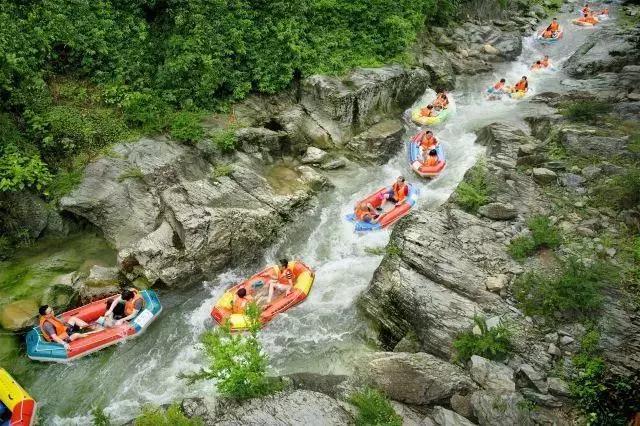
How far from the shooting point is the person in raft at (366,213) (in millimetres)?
13359

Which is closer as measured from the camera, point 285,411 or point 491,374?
point 285,411

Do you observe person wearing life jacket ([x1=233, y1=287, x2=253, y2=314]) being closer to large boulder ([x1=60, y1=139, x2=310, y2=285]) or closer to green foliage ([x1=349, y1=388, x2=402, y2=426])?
large boulder ([x1=60, y1=139, x2=310, y2=285])

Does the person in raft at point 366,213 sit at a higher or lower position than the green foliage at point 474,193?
lower

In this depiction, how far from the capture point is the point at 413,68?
61.1 ft

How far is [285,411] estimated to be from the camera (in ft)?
24.1

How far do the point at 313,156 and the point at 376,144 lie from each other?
2.51 metres

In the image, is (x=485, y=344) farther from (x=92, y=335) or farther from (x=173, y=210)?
(x=92, y=335)

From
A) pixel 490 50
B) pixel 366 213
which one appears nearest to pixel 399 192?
pixel 366 213

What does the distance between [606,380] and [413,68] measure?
14504 mm

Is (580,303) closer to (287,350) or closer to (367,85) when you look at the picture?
(287,350)

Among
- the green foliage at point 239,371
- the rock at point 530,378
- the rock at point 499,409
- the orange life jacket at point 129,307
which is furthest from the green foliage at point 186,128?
the rock at point 530,378

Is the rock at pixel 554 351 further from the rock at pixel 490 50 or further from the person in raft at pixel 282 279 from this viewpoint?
the rock at pixel 490 50

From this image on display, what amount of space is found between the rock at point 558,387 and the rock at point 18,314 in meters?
11.1

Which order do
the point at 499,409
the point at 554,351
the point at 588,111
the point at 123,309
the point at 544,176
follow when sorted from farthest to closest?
the point at 588,111 → the point at 544,176 → the point at 123,309 → the point at 554,351 → the point at 499,409
